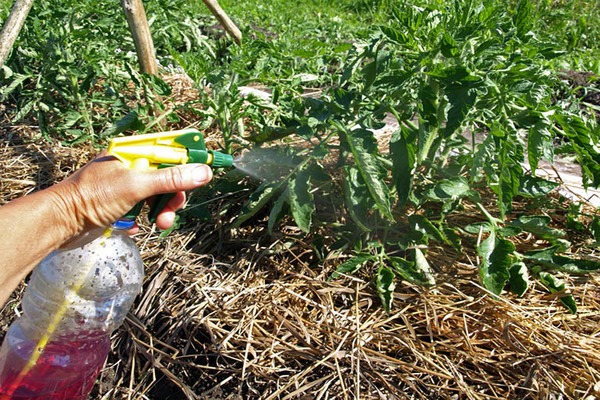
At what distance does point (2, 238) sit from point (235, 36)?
200cm

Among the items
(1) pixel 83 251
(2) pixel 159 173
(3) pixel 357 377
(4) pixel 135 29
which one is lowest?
(3) pixel 357 377

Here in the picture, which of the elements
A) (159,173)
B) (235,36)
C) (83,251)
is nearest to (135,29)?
(235,36)

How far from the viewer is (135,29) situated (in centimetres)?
239

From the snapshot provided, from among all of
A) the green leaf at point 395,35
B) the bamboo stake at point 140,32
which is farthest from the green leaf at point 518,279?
the bamboo stake at point 140,32

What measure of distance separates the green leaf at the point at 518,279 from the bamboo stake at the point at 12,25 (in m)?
2.34

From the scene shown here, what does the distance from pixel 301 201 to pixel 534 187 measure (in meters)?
0.87

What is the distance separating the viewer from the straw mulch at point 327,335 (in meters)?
1.53

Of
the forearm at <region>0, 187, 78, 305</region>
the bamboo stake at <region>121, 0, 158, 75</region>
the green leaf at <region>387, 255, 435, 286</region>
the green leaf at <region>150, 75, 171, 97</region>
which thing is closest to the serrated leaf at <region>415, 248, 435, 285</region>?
the green leaf at <region>387, 255, 435, 286</region>

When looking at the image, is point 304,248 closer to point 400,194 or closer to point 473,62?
point 400,194

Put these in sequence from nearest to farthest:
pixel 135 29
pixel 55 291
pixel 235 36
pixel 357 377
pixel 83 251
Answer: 1. pixel 357 377
2. pixel 83 251
3. pixel 55 291
4. pixel 135 29
5. pixel 235 36

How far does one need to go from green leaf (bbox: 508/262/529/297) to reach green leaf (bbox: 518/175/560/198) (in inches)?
10.8

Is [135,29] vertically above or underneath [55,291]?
above

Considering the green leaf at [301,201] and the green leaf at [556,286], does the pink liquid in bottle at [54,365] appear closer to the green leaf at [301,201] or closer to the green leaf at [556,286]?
the green leaf at [301,201]

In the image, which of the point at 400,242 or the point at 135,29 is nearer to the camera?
the point at 400,242
